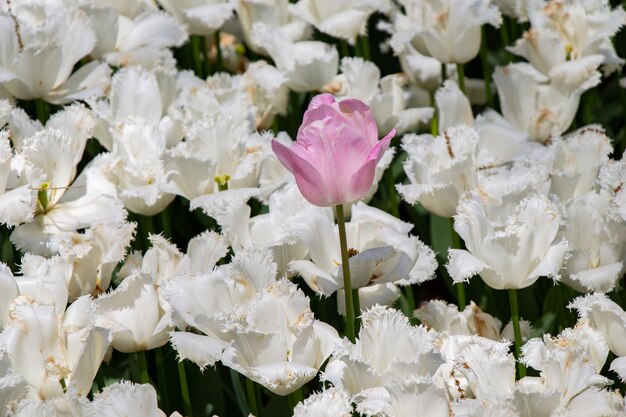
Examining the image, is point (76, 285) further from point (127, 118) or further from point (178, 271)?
point (127, 118)

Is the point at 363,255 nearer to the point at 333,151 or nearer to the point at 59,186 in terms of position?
the point at 333,151

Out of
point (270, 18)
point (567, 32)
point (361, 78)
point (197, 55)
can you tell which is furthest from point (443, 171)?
point (197, 55)

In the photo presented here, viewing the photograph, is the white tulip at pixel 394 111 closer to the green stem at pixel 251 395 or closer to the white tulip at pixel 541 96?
the white tulip at pixel 541 96

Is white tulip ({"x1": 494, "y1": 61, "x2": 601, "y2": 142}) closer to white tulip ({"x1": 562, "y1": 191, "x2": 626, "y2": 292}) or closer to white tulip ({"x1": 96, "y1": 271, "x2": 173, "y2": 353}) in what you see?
white tulip ({"x1": 562, "y1": 191, "x2": 626, "y2": 292})

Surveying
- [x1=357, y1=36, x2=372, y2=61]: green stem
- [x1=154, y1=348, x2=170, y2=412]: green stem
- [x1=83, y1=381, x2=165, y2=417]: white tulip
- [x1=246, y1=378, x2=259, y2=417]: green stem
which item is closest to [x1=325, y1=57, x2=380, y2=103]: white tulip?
[x1=357, y1=36, x2=372, y2=61]: green stem

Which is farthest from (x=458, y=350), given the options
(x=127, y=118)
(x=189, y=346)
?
(x=127, y=118)

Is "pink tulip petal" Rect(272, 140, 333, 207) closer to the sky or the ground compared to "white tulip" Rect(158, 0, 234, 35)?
closer to the sky
